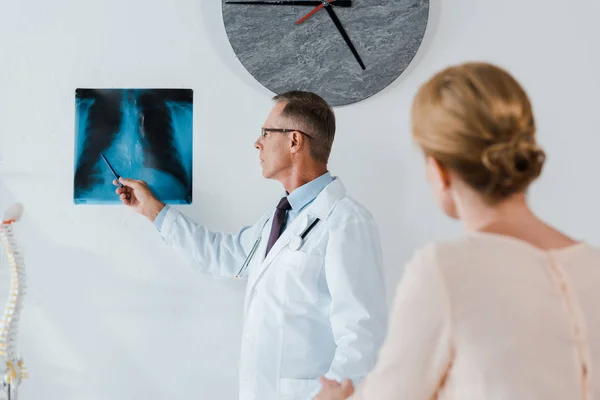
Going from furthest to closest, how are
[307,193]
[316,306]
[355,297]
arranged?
1. [307,193]
2. [316,306]
3. [355,297]

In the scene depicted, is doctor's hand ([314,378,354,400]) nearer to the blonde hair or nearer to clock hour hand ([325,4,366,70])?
the blonde hair

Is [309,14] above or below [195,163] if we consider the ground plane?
above

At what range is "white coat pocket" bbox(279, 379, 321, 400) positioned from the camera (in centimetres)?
160

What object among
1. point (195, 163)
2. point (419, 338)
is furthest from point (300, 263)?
point (419, 338)

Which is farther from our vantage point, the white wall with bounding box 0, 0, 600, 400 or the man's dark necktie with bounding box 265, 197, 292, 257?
the white wall with bounding box 0, 0, 600, 400

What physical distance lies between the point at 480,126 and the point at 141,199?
1.28m

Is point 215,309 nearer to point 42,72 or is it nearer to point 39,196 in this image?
point 39,196

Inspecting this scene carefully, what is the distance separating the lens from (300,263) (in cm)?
166

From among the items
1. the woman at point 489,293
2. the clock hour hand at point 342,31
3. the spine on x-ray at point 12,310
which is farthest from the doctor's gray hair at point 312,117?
the woman at point 489,293

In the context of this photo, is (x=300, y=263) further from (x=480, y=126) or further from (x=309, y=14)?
(x=480, y=126)

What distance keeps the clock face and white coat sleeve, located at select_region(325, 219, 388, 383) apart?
0.50 meters

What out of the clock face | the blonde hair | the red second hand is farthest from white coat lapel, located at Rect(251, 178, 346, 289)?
the blonde hair

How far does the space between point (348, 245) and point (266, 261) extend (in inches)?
8.8

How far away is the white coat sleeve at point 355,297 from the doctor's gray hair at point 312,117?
0.26 metres
